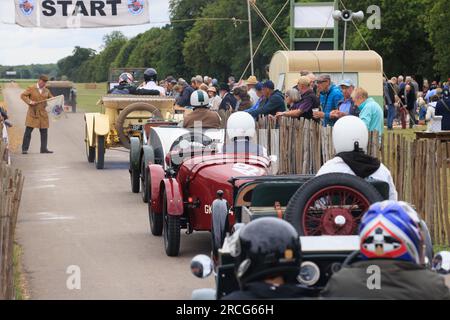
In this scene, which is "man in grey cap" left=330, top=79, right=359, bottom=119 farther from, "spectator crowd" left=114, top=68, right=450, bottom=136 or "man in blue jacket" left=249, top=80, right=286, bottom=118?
"man in blue jacket" left=249, top=80, right=286, bottom=118

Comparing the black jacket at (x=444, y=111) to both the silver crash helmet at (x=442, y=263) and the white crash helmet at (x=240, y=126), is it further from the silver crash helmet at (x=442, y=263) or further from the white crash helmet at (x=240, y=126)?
the silver crash helmet at (x=442, y=263)

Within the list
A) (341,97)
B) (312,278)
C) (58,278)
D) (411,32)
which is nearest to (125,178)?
(341,97)

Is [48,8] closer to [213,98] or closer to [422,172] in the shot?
[213,98]

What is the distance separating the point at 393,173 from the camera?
42.2 feet

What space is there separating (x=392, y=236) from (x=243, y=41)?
9111 centimetres

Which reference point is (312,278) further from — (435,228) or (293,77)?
(293,77)

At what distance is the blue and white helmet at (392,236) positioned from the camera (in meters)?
5.12

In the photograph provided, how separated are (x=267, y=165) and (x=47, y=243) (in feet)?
8.56

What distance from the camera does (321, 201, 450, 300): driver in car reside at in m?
5.07

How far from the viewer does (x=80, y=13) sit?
31094mm

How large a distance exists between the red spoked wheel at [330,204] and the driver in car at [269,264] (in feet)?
9.32

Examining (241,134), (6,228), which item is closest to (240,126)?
(241,134)

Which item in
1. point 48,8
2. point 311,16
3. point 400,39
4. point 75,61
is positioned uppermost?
point 48,8

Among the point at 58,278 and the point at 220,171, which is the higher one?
the point at 220,171
